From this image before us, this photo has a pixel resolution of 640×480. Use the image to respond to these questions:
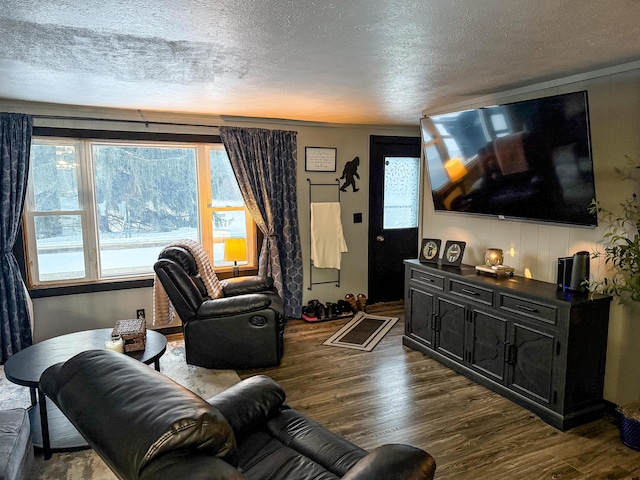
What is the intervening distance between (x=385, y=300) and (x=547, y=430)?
3189 mm

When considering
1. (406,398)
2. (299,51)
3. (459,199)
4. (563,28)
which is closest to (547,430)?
(406,398)

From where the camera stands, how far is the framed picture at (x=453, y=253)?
388cm

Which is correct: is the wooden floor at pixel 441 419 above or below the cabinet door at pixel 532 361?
below

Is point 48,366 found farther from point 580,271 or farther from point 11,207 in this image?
point 580,271

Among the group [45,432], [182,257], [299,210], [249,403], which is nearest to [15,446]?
[45,432]

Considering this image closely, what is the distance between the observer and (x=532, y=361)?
2994 mm

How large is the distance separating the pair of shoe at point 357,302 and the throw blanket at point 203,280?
1817 mm

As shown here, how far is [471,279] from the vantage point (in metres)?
3.45

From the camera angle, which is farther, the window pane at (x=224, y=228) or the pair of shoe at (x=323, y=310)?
the pair of shoe at (x=323, y=310)

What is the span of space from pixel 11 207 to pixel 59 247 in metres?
0.56

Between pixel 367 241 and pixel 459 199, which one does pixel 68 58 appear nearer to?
pixel 459 199

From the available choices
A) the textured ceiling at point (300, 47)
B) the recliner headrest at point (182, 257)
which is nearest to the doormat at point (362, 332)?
the recliner headrest at point (182, 257)

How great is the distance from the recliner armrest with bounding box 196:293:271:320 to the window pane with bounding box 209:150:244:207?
1447mm

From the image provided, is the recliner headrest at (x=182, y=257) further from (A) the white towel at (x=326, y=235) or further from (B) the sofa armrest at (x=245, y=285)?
(A) the white towel at (x=326, y=235)
